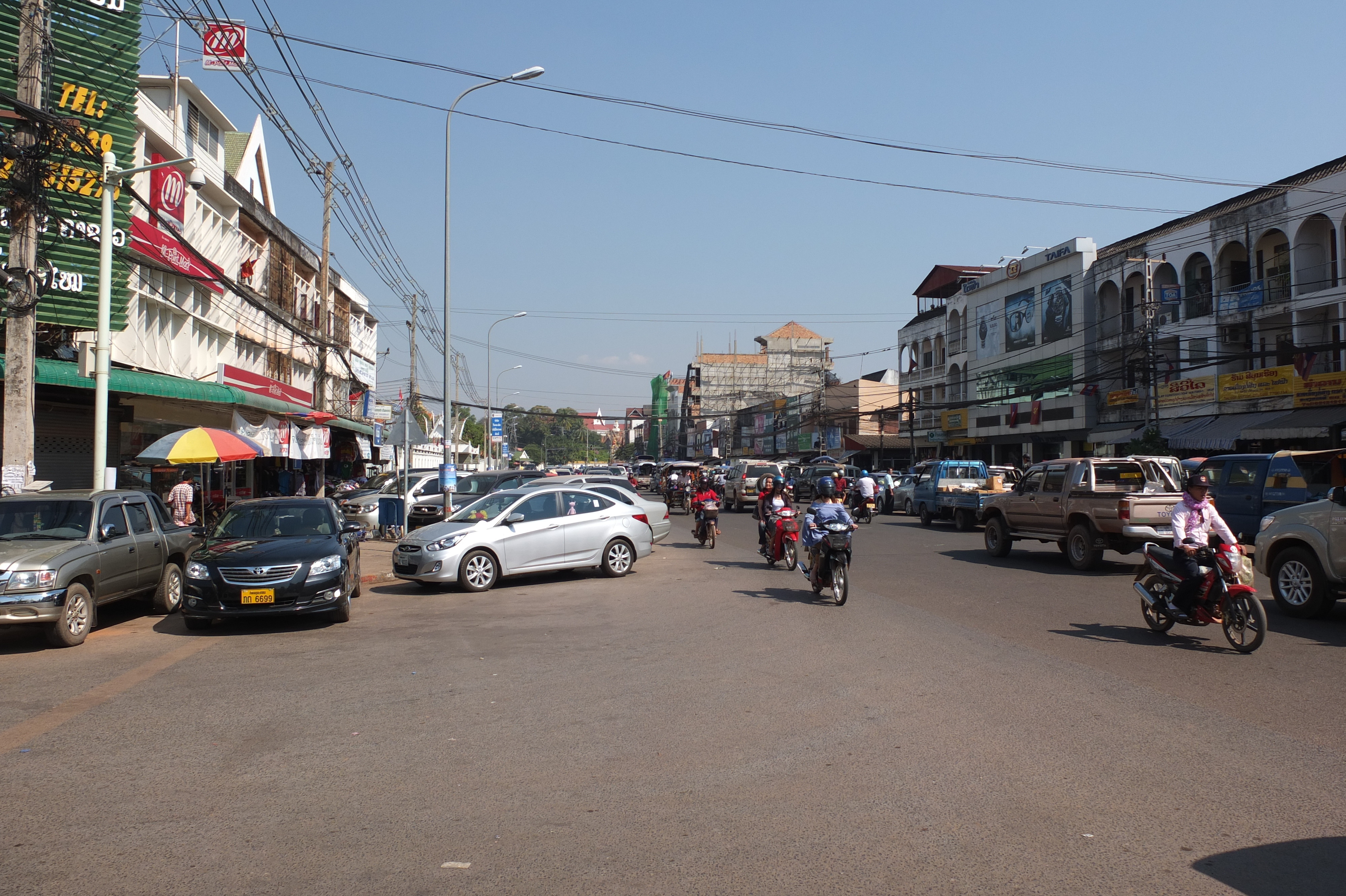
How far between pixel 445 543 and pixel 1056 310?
39254 millimetres

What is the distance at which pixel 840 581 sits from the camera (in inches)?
494

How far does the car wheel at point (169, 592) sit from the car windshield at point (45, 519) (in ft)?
5.36

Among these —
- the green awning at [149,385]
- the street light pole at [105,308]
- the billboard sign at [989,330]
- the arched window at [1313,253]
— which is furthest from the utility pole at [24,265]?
the billboard sign at [989,330]

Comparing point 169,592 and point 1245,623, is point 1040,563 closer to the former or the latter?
point 1245,623

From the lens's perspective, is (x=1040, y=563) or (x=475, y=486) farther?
(x=475, y=486)

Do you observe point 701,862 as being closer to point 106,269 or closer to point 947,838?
point 947,838

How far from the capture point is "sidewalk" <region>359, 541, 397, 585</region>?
17.0 meters

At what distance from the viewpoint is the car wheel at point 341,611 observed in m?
11.4

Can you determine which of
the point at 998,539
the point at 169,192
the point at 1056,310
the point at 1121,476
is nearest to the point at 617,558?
the point at 998,539

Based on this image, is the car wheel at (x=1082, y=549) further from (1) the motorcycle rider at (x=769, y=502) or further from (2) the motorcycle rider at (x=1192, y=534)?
(2) the motorcycle rider at (x=1192, y=534)

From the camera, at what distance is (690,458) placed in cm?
12231

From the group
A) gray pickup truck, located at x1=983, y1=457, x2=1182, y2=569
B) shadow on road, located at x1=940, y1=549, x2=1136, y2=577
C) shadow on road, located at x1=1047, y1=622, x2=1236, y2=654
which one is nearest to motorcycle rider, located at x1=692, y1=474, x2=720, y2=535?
shadow on road, located at x1=940, y1=549, x2=1136, y2=577

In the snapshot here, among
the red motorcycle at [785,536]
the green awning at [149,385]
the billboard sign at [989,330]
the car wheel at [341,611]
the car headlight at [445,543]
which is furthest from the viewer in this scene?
the billboard sign at [989,330]

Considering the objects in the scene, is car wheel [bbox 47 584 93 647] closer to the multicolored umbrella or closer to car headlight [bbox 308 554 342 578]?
car headlight [bbox 308 554 342 578]
